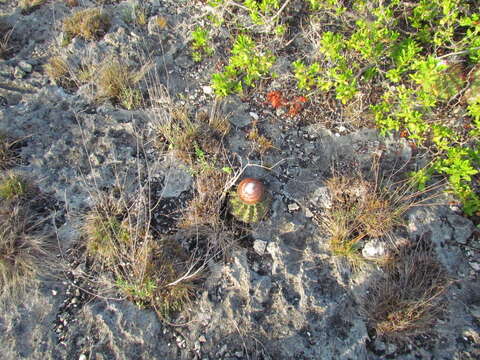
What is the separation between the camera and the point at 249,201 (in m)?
3.23

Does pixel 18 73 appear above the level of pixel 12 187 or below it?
above

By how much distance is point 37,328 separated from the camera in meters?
2.80

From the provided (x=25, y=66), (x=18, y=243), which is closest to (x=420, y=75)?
(x=18, y=243)

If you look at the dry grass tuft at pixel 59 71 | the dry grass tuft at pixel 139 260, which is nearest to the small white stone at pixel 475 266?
the dry grass tuft at pixel 139 260

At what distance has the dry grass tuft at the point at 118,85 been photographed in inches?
158

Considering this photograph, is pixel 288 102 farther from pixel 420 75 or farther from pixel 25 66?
pixel 25 66

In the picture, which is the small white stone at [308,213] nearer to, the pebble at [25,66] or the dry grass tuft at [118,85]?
the dry grass tuft at [118,85]

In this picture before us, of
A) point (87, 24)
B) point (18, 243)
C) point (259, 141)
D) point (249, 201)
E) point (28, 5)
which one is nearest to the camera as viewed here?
point (18, 243)

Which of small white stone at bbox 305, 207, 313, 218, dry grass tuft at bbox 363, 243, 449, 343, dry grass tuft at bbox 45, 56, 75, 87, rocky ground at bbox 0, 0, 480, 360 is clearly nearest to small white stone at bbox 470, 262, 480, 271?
rocky ground at bbox 0, 0, 480, 360

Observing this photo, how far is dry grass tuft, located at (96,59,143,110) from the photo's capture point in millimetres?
4020

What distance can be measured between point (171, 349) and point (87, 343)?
0.73 metres

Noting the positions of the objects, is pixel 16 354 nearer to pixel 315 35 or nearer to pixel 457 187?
pixel 457 187

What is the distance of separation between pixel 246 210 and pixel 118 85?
92.4 inches

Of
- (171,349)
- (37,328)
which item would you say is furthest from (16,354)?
(171,349)
